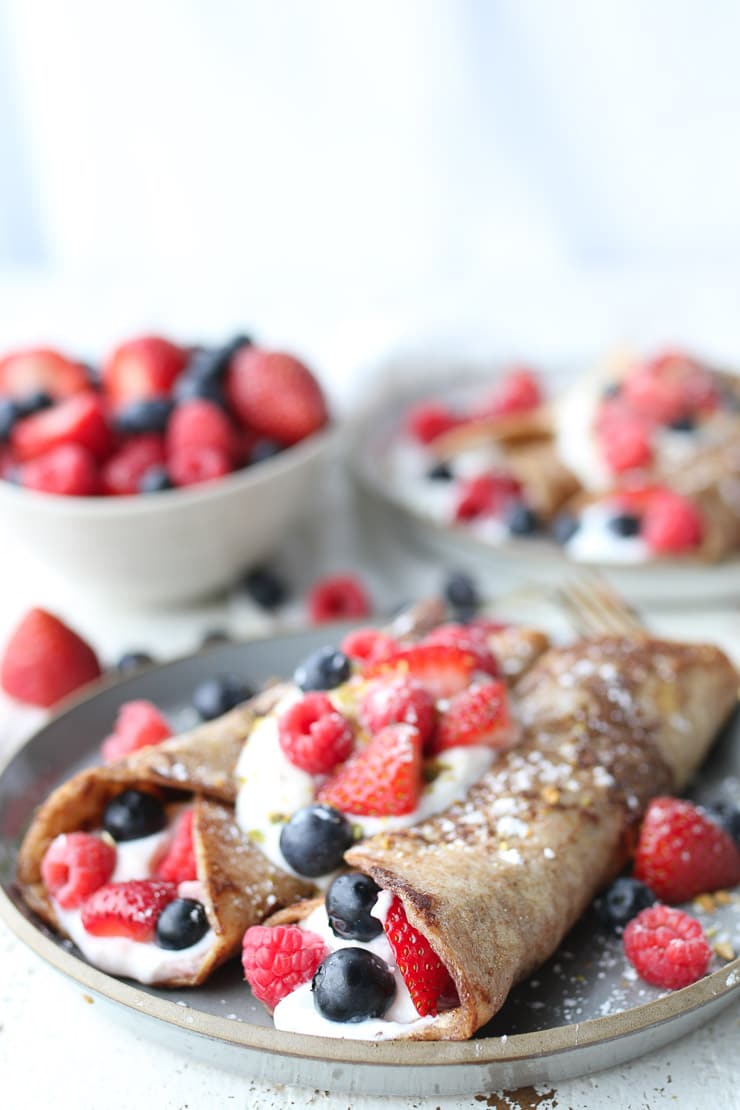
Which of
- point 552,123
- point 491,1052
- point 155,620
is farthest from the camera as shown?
point 552,123

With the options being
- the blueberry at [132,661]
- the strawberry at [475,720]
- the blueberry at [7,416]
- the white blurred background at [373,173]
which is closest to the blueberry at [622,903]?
the strawberry at [475,720]

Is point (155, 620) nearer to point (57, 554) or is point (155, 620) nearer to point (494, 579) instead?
point (57, 554)

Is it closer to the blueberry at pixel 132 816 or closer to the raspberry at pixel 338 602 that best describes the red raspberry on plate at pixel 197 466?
the raspberry at pixel 338 602

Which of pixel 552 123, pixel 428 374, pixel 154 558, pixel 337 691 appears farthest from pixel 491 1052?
pixel 552 123

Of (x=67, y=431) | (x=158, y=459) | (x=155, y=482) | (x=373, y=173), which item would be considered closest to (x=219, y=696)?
(x=155, y=482)

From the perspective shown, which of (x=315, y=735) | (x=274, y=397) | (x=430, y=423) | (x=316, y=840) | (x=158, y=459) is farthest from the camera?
(x=430, y=423)

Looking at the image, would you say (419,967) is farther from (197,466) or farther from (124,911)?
(197,466)

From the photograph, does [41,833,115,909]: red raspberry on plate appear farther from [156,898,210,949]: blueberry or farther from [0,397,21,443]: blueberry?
[0,397,21,443]: blueberry

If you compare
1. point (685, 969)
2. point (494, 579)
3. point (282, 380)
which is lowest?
point (494, 579)
